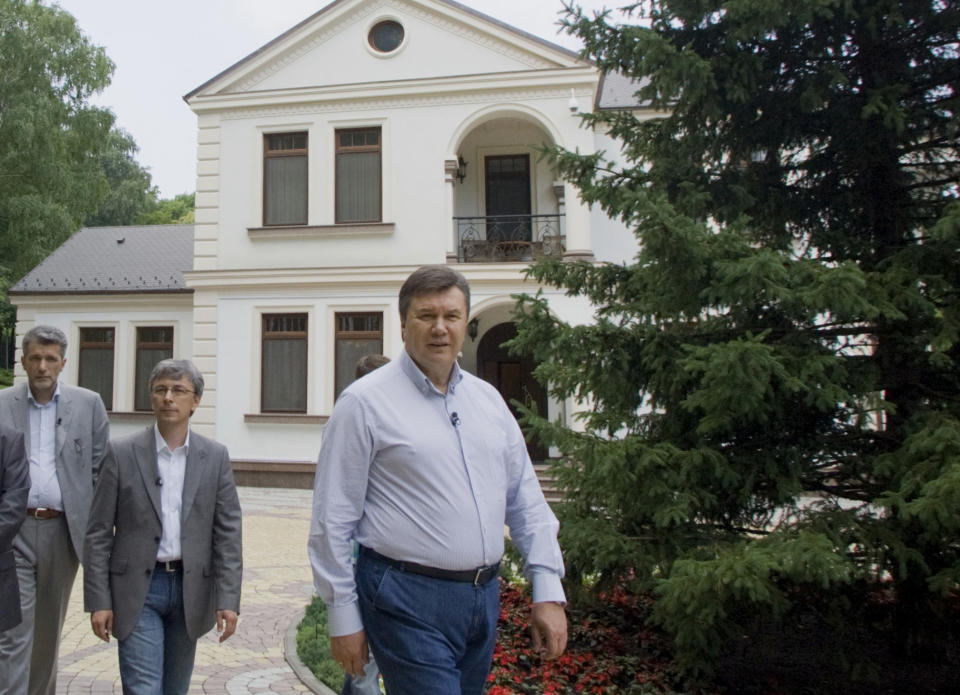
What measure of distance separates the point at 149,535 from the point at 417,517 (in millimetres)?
1534

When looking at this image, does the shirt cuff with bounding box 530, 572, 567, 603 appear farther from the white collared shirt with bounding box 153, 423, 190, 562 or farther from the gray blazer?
the gray blazer

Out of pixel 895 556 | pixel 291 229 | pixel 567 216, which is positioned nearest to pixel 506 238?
pixel 567 216

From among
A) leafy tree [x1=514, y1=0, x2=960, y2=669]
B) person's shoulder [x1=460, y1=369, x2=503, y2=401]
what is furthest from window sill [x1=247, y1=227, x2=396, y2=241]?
person's shoulder [x1=460, y1=369, x2=503, y2=401]

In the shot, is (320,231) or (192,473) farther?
(320,231)

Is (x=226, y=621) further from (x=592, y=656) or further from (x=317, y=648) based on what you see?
(x=592, y=656)

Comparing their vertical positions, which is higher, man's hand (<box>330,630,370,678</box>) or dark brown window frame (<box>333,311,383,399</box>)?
dark brown window frame (<box>333,311,383,399</box>)

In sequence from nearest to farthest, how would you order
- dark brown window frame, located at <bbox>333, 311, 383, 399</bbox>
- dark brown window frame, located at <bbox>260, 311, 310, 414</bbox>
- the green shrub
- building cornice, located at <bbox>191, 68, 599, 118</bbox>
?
the green shrub < building cornice, located at <bbox>191, 68, 599, 118</bbox> < dark brown window frame, located at <bbox>333, 311, 383, 399</bbox> < dark brown window frame, located at <bbox>260, 311, 310, 414</bbox>

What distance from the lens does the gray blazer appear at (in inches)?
132

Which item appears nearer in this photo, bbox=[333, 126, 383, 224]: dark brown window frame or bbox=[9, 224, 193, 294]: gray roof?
bbox=[333, 126, 383, 224]: dark brown window frame

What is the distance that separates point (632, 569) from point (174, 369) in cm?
296

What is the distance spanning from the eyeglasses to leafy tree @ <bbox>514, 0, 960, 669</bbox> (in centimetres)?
226

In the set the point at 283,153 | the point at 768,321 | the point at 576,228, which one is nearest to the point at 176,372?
the point at 768,321

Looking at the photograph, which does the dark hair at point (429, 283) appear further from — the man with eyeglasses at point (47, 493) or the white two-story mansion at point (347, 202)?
the white two-story mansion at point (347, 202)

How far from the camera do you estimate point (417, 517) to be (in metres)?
2.41
